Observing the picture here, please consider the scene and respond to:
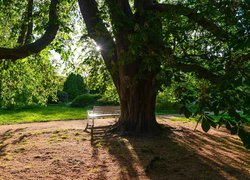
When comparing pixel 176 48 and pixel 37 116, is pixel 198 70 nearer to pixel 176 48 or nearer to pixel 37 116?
pixel 176 48

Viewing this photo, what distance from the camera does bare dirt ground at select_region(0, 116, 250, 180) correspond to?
5.82 m

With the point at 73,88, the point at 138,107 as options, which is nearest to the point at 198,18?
the point at 138,107

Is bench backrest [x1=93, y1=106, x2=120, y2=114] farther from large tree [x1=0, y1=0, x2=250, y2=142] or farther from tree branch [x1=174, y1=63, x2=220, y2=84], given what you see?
tree branch [x1=174, y1=63, x2=220, y2=84]

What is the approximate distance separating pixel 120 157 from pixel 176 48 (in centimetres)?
257

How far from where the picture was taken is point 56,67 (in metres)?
14.1

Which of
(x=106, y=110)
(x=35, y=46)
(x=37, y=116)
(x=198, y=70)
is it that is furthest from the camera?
(x=37, y=116)

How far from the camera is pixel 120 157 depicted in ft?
22.1

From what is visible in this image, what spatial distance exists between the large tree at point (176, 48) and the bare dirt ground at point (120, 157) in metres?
1.36

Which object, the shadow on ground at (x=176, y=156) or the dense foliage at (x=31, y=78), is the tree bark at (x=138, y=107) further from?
the dense foliage at (x=31, y=78)

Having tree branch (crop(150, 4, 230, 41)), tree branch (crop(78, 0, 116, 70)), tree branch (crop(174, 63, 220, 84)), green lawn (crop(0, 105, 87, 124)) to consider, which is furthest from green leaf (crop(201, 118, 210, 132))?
green lawn (crop(0, 105, 87, 124))

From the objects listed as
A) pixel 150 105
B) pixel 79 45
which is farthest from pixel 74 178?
pixel 79 45

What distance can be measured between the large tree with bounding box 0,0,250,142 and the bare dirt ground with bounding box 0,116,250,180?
136cm

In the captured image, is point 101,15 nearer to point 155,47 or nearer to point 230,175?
point 155,47

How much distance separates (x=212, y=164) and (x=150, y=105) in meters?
3.25
